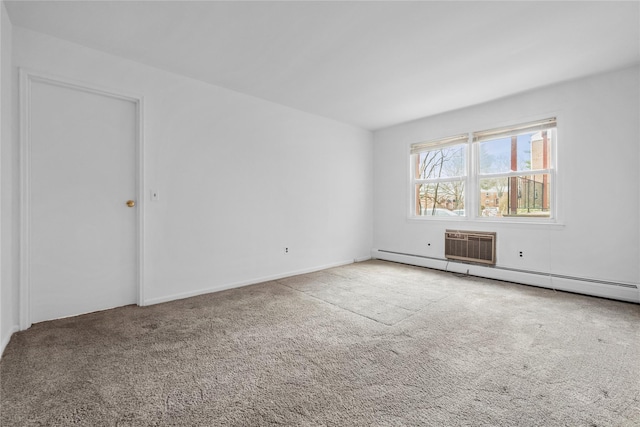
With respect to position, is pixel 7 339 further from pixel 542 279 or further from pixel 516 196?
pixel 516 196

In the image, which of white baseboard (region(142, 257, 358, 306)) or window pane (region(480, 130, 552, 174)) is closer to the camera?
white baseboard (region(142, 257, 358, 306))

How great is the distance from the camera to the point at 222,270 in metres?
3.67

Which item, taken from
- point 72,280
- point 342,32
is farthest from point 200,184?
point 342,32

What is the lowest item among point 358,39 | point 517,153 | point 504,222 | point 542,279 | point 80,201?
point 542,279

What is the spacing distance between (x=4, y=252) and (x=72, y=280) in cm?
64

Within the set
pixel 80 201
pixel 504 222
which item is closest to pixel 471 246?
pixel 504 222

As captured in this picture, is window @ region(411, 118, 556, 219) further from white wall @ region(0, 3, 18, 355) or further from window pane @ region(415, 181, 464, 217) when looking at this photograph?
white wall @ region(0, 3, 18, 355)

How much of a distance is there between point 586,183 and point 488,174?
1.13 meters

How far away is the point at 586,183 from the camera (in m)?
3.47

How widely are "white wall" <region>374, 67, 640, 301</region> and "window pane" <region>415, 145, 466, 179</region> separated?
0.47m

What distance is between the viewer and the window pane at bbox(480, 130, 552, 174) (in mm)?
3895

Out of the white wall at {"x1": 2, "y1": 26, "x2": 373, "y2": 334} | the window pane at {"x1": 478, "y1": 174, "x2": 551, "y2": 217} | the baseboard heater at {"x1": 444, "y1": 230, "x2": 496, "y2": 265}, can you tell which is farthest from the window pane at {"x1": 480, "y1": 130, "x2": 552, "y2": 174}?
the white wall at {"x1": 2, "y1": 26, "x2": 373, "y2": 334}

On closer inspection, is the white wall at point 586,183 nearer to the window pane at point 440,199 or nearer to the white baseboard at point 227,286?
the window pane at point 440,199

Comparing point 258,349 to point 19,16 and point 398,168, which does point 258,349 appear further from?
point 398,168
